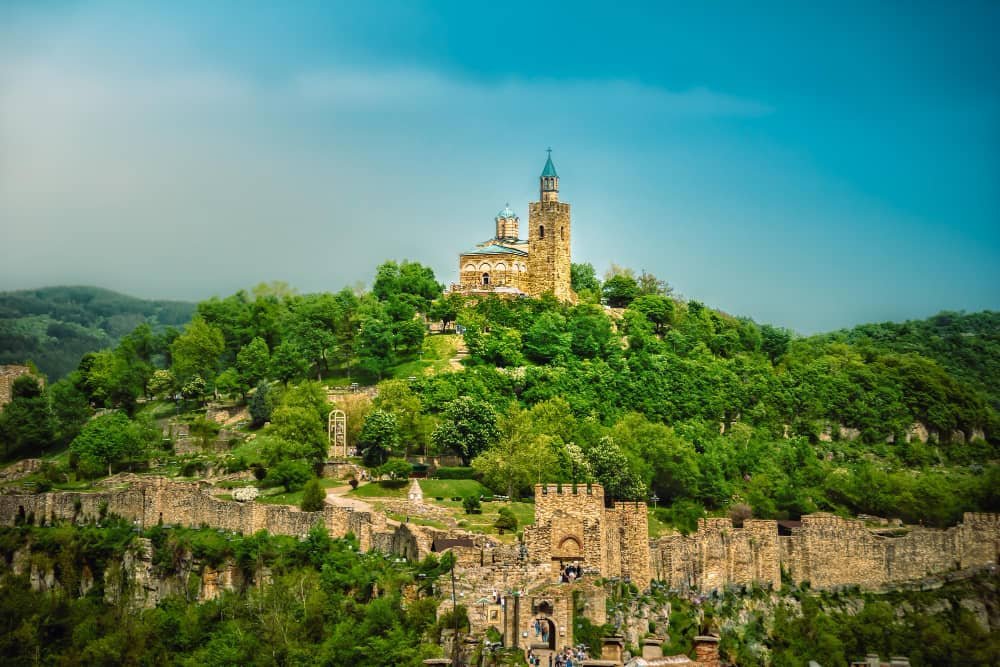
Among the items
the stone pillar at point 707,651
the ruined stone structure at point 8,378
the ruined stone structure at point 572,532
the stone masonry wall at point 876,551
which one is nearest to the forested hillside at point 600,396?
the ruined stone structure at point 8,378

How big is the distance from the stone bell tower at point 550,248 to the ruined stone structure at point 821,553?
3272 cm

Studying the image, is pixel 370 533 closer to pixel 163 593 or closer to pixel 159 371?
pixel 163 593

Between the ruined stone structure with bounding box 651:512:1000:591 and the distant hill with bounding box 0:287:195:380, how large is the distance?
225ft

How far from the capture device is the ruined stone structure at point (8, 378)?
72.6 meters

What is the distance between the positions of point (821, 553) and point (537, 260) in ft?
122

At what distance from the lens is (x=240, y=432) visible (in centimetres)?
6625

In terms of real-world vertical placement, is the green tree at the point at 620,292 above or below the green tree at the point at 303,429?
above

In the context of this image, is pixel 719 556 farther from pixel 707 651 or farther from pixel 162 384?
pixel 162 384

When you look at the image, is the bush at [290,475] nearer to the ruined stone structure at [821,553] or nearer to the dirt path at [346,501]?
the dirt path at [346,501]

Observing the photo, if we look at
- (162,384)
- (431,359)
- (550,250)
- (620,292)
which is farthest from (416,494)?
(620,292)

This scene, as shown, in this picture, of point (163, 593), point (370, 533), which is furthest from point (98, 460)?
point (370, 533)

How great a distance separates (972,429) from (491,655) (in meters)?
49.8

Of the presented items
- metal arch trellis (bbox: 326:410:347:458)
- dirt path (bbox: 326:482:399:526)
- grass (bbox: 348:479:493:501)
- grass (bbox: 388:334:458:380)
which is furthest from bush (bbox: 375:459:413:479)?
grass (bbox: 388:334:458:380)

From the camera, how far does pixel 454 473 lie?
188ft
